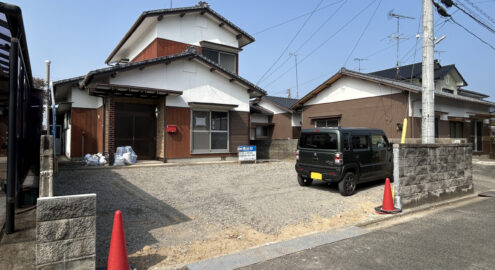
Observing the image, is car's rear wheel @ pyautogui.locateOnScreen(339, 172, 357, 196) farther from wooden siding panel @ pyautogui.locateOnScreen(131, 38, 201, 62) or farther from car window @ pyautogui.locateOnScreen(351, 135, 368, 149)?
wooden siding panel @ pyautogui.locateOnScreen(131, 38, 201, 62)

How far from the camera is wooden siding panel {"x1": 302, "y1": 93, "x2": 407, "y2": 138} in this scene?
14383 mm

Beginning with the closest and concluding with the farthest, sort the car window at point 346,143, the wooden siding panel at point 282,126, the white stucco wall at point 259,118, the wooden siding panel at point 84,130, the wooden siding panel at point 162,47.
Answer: the car window at point 346,143, the wooden siding panel at point 84,130, the wooden siding panel at point 162,47, the wooden siding panel at point 282,126, the white stucco wall at point 259,118

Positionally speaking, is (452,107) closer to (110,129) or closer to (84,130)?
(110,129)

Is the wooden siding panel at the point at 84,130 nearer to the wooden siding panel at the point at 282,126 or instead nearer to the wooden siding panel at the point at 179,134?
the wooden siding panel at the point at 179,134

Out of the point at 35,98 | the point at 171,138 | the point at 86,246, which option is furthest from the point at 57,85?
the point at 86,246

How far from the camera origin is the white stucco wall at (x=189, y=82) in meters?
11.0

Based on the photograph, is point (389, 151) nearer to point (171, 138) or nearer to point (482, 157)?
point (171, 138)

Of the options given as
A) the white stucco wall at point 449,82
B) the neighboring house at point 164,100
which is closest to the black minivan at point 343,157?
the neighboring house at point 164,100

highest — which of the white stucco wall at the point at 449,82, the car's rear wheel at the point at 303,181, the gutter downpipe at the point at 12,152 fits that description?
the white stucco wall at the point at 449,82

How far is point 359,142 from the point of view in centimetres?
770

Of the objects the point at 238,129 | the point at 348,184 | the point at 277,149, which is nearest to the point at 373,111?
the point at 277,149

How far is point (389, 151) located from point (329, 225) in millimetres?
4730

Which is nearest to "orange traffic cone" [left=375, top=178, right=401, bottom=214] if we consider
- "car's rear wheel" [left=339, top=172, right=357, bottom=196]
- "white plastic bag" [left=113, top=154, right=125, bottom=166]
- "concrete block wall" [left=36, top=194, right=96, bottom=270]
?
"car's rear wheel" [left=339, top=172, right=357, bottom=196]

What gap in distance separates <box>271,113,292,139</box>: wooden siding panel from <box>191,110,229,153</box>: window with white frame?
954 centimetres
